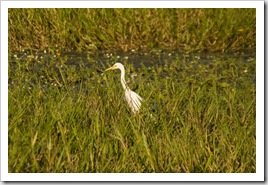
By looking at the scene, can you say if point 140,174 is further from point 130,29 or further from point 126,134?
point 130,29

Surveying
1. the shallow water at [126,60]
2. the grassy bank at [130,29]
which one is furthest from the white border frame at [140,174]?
the grassy bank at [130,29]

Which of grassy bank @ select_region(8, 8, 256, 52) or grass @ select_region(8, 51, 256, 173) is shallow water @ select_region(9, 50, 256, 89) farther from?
grass @ select_region(8, 51, 256, 173)

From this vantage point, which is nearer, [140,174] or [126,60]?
[140,174]

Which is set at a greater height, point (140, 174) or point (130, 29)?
point (130, 29)

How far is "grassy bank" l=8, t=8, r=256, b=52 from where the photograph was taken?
26.0 feet

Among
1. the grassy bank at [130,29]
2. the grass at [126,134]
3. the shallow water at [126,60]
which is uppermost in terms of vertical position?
the grassy bank at [130,29]

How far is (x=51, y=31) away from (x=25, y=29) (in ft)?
0.97

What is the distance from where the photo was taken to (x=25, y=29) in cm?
785

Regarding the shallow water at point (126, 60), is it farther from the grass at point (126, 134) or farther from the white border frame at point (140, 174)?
the white border frame at point (140, 174)

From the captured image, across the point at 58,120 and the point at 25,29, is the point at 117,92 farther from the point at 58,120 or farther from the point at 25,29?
the point at 25,29

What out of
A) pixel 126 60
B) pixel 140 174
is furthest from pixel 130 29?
pixel 140 174

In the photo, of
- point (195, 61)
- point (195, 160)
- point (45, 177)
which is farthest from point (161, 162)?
point (195, 61)

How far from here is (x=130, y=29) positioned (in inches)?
322

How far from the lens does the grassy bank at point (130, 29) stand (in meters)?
7.93
